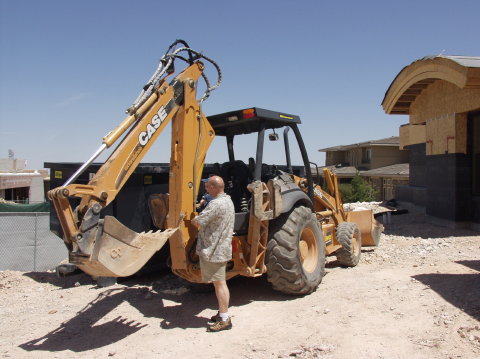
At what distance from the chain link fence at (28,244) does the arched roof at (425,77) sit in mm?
9362

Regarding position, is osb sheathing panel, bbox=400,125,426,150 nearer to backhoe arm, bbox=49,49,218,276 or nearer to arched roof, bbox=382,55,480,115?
arched roof, bbox=382,55,480,115

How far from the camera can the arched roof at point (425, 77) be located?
30.6ft

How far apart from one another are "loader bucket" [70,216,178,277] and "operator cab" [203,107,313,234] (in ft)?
4.52

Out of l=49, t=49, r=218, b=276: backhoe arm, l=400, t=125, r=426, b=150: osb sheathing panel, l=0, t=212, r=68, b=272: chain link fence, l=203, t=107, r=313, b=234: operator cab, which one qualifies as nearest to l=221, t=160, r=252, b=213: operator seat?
l=203, t=107, r=313, b=234: operator cab

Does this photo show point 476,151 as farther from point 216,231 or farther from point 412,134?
point 216,231

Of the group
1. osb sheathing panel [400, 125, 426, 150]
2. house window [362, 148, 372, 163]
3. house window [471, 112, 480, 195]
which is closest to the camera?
house window [471, 112, 480, 195]

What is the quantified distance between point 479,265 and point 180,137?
5.08 m

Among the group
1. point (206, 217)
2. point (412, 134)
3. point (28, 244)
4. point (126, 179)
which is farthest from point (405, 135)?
point (126, 179)

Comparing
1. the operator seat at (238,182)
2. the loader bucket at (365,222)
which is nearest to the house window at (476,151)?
the loader bucket at (365,222)

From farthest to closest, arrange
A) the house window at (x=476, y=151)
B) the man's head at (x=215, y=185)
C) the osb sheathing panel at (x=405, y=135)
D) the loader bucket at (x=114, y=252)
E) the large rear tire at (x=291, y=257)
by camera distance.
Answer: the osb sheathing panel at (x=405, y=135)
the house window at (x=476, y=151)
the large rear tire at (x=291, y=257)
the man's head at (x=215, y=185)
the loader bucket at (x=114, y=252)

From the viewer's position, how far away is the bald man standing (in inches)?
188

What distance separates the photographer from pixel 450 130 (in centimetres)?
1143

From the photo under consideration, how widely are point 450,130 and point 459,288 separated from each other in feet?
23.2

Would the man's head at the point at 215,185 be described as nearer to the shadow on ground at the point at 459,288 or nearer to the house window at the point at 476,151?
the shadow on ground at the point at 459,288
